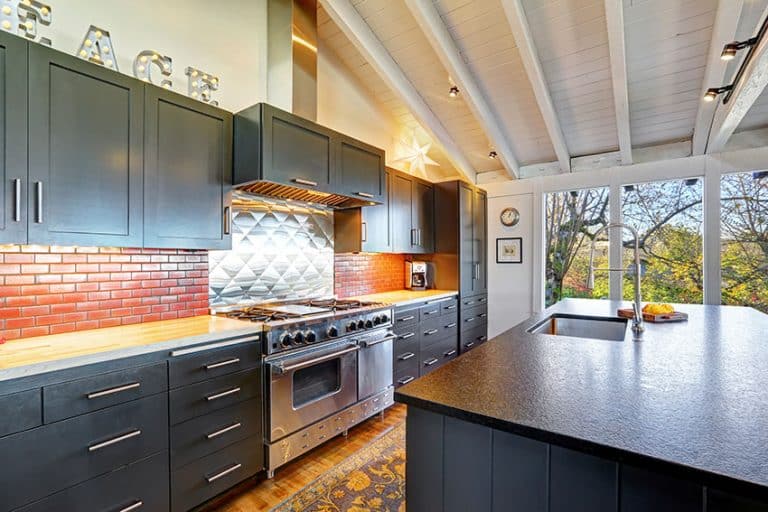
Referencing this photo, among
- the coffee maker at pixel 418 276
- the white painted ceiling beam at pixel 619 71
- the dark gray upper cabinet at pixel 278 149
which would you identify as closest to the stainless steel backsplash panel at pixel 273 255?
the dark gray upper cabinet at pixel 278 149

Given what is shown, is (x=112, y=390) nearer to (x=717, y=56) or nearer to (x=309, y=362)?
(x=309, y=362)

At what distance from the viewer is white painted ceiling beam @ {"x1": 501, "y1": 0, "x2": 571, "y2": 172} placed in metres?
2.59

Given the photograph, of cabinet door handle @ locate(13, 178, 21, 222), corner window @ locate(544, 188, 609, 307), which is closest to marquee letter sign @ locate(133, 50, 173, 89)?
cabinet door handle @ locate(13, 178, 21, 222)

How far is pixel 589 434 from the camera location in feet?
2.50

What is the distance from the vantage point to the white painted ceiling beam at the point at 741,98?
2.24m

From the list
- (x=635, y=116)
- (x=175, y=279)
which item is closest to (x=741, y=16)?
(x=635, y=116)

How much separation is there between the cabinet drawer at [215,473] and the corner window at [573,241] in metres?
3.82

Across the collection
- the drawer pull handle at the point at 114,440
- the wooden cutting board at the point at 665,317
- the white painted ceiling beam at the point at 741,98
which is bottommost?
the drawer pull handle at the point at 114,440

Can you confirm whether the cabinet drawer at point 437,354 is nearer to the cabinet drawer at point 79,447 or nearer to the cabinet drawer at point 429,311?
the cabinet drawer at point 429,311

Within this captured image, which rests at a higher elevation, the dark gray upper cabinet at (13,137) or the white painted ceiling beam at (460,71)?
the white painted ceiling beam at (460,71)

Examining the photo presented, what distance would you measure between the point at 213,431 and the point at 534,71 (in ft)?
11.6

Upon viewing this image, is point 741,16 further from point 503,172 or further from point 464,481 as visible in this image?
point 464,481

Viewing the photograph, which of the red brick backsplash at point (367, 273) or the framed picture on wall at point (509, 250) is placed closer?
the red brick backsplash at point (367, 273)

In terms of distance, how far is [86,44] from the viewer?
1.79m
